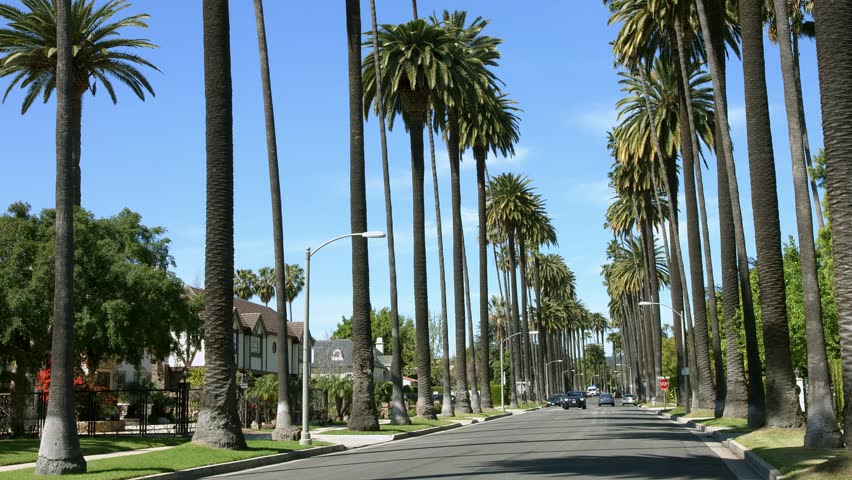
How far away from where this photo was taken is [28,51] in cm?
3341

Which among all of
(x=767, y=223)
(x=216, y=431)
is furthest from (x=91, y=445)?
(x=767, y=223)

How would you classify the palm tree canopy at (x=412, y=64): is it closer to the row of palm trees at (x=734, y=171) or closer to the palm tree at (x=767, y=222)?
the row of palm trees at (x=734, y=171)

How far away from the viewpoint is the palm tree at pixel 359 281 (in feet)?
119

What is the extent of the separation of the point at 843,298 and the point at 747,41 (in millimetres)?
12729

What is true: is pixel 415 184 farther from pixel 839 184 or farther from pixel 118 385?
pixel 839 184

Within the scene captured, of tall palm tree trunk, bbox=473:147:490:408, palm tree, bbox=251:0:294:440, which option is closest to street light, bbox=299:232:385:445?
palm tree, bbox=251:0:294:440

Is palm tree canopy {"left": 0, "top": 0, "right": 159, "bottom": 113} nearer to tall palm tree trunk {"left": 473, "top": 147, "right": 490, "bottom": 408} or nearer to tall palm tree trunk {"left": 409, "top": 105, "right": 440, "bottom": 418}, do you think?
tall palm tree trunk {"left": 409, "top": 105, "right": 440, "bottom": 418}

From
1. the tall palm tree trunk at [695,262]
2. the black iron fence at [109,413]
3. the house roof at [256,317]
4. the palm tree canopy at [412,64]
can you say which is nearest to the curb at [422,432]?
the black iron fence at [109,413]

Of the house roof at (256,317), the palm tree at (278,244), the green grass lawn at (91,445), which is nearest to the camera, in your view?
the green grass lawn at (91,445)

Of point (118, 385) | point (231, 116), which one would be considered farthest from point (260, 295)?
point (231, 116)

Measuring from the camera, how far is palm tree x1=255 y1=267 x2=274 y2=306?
103125mm

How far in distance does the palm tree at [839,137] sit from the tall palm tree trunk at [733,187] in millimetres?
15161

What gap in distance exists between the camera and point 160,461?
68.9 ft

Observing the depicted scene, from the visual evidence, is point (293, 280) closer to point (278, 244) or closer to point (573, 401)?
point (573, 401)
